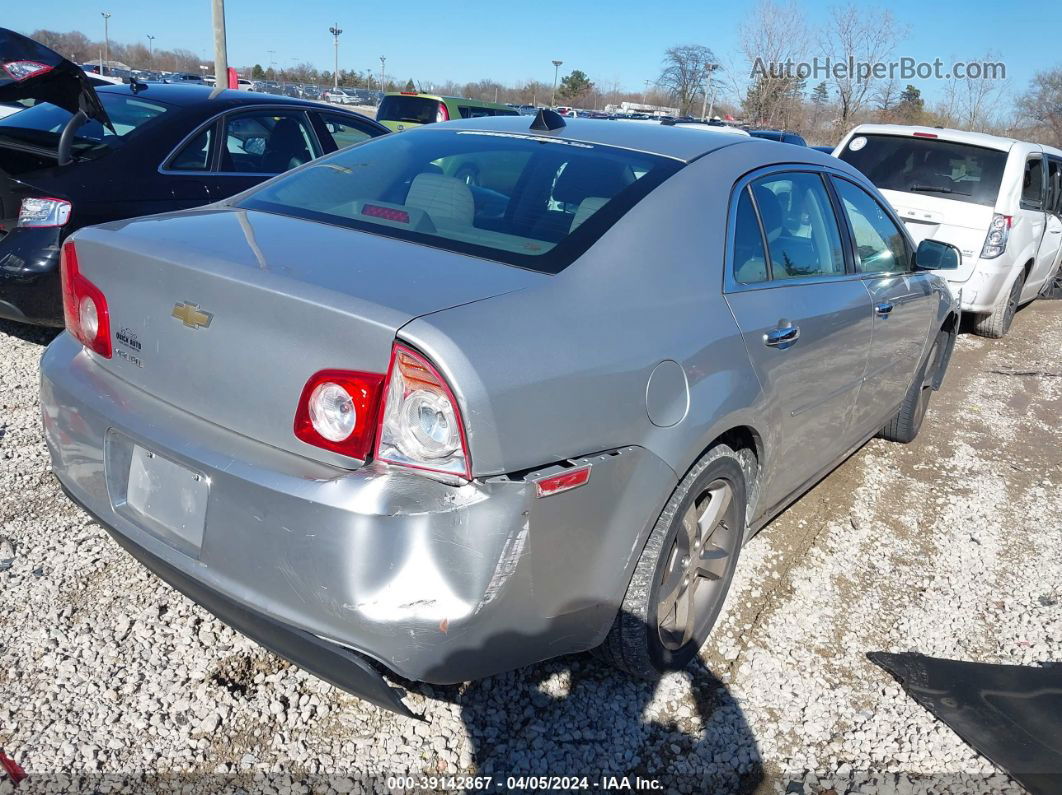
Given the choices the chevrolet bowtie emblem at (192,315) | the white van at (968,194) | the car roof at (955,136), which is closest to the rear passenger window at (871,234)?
the chevrolet bowtie emblem at (192,315)

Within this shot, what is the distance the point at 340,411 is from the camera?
1.86 metres

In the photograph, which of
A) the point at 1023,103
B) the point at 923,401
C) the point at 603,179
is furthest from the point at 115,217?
the point at 1023,103

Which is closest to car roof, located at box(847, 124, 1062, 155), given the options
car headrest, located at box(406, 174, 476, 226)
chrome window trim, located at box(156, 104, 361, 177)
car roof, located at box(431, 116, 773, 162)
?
chrome window trim, located at box(156, 104, 361, 177)

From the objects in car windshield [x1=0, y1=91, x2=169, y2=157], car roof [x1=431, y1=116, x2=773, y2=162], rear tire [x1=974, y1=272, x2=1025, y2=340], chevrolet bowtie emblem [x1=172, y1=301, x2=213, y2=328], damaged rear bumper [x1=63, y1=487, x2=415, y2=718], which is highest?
car roof [x1=431, y1=116, x2=773, y2=162]

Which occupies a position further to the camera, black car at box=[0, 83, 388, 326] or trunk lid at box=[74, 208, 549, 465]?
black car at box=[0, 83, 388, 326]

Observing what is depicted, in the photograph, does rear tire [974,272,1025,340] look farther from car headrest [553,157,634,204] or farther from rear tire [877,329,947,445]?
car headrest [553,157,634,204]

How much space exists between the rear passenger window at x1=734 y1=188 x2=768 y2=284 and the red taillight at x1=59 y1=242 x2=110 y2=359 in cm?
182

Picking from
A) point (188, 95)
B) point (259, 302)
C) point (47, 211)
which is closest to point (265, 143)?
point (188, 95)

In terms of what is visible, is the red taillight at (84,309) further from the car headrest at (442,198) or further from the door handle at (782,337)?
the door handle at (782,337)

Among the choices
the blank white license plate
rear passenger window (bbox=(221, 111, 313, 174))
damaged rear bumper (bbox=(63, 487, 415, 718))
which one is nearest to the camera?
damaged rear bumper (bbox=(63, 487, 415, 718))

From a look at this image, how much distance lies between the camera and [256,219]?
2510mm

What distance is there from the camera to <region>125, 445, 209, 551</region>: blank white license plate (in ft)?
6.59

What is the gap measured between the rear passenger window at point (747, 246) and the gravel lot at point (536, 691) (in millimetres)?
1218

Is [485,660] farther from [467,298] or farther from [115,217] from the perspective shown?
[115,217]
